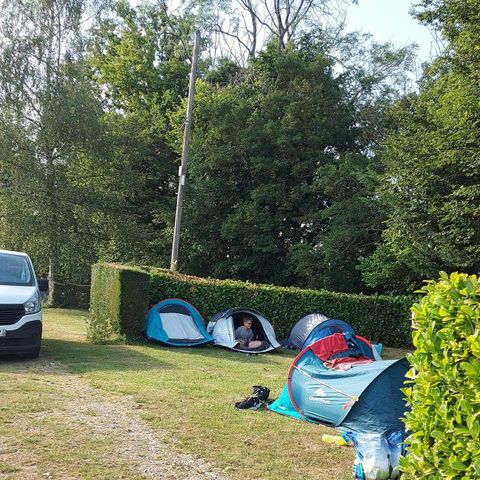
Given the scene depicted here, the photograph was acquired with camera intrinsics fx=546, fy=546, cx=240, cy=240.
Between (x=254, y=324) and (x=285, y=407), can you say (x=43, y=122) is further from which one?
(x=285, y=407)

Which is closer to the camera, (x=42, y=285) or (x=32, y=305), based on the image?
(x=32, y=305)

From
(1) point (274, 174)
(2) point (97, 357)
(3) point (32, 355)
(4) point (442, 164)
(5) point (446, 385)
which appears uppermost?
(1) point (274, 174)

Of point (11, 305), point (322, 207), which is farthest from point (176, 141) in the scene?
point (11, 305)

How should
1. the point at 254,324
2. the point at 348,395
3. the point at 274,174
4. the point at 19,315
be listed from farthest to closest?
the point at 274,174 → the point at 254,324 → the point at 19,315 → the point at 348,395

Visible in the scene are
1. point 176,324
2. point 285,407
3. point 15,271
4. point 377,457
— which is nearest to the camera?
point 377,457

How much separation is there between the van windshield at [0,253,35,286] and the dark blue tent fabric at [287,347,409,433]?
5.54 m

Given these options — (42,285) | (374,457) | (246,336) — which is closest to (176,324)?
(246,336)

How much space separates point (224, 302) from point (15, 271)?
6.59m

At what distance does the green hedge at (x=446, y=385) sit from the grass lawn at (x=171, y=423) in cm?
161

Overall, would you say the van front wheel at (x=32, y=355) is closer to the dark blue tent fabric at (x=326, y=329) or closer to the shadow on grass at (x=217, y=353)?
the shadow on grass at (x=217, y=353)

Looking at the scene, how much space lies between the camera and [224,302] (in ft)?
50.8

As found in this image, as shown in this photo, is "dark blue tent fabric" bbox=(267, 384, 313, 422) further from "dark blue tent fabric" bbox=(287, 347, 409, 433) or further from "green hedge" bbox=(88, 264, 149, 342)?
"green hedge" bbox=(88, 264, 149, 342)

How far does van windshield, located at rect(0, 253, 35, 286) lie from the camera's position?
992 centimetres

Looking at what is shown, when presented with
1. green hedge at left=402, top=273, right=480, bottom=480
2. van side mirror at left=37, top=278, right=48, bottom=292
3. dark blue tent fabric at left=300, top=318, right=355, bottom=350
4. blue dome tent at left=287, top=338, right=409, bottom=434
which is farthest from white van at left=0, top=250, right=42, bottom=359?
green hedge at left=402, top=273, right=480, bottom=480
